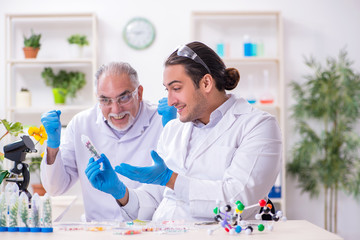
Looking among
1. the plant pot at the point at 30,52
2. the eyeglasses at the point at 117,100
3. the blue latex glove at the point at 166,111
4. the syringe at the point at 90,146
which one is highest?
the plant pot at the point at 30,52

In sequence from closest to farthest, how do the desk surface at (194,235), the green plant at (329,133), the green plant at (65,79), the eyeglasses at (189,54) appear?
the desk surface at (194,235) < the eyeglasses at (189,54) < the green plant at (329,133) < the green plant at (65,79)

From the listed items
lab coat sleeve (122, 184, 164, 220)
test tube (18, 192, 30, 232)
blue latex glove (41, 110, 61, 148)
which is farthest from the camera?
blue latex glove (41, 110, 61, 148)

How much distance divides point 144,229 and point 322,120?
3.51 m

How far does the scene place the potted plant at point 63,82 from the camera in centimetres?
470

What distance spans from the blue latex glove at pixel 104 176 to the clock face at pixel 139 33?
3003mm

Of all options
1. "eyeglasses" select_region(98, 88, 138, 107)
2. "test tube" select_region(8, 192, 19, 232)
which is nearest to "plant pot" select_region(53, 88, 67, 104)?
"eyeglasses" select_region(98, 88, 138, 107)

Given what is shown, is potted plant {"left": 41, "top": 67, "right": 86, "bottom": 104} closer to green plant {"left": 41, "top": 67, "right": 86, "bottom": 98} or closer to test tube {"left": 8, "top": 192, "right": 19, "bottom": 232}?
green plant {"left": 41, "top": 67, "right": 86, "bottom": 98}

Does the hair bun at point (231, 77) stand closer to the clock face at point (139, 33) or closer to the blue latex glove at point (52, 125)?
the blue latex glove at point (52, 125)

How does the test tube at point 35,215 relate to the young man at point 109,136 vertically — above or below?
below

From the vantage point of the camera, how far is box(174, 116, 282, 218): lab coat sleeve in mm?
1882

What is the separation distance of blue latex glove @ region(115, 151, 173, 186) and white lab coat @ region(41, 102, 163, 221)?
68 cm

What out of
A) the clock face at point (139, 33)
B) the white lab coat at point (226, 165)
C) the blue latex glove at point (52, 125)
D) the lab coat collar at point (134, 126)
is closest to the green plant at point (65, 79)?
the clock face at point (139, 33)

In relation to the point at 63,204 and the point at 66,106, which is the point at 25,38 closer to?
the point at 66,106

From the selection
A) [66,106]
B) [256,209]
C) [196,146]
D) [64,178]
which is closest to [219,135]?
[196,146]
